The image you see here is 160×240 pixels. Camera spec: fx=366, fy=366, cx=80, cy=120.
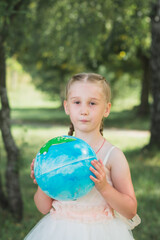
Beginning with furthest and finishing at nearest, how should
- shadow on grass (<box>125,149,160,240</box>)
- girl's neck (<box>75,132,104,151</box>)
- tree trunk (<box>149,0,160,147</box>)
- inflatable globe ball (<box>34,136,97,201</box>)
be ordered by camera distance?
tree trunk (<box>149,0,160,147</box>), shadow on grass (<box>125,149,160,240</box>), girl's neck (<box>75,132,104,151</box>), inflatable globe ball (<box>34,136,97,201</box>)

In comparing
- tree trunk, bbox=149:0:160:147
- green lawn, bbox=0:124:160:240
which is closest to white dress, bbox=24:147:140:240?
green lawn, bbox=0:124:160:240

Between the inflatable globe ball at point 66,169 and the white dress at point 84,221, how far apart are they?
179mm

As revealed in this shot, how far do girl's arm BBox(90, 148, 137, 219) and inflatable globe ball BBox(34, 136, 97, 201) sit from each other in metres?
0.12

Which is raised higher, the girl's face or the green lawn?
the girl's face

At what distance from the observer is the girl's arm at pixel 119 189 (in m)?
1.98

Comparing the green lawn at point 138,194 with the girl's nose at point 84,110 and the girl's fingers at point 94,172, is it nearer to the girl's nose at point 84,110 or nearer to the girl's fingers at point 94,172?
the girl's nose at point 84,110

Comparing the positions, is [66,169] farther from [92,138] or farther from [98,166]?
[92,138]

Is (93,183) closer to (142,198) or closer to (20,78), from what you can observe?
(142,198)

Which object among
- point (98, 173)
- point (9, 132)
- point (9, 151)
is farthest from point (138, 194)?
point (98, 173)

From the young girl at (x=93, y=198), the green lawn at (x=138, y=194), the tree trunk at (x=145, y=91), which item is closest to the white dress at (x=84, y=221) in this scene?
the young girl at (x=93, y=198)

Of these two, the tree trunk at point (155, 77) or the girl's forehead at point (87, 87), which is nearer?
the girl's forehead at point (87, 87)

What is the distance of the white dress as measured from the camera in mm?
2041

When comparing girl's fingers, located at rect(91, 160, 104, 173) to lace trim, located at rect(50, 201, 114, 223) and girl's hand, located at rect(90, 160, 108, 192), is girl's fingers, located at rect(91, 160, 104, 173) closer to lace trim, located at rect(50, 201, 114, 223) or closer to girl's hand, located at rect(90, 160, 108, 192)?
girl's hand, located at rect(90, 160, 108, 192)

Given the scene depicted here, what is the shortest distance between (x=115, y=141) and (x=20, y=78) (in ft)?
157
